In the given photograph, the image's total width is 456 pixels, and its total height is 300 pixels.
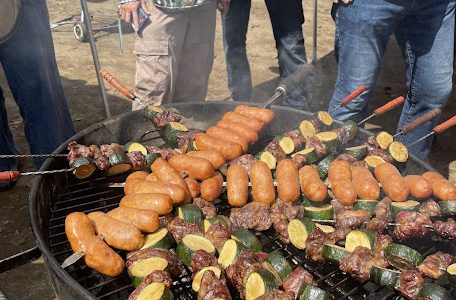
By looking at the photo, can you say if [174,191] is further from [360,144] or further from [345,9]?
[345,9]

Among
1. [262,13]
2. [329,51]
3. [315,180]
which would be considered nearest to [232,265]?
[315,180]

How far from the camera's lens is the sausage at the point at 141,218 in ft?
8.19

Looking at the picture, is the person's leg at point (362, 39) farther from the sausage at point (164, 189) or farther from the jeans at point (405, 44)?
the sausage at point (164, 189)

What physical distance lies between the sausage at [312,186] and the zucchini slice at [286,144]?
1.29ft

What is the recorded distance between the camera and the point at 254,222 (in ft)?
8.90

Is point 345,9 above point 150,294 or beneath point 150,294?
above

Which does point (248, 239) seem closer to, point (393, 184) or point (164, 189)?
point (164, 189)

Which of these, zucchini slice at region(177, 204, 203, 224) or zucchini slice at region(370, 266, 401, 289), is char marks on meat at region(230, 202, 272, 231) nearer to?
zucchini slice at region(177, 204, 203, 224)

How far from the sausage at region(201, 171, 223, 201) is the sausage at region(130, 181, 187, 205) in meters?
0.17

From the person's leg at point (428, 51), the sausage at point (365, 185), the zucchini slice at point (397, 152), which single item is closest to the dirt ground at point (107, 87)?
the person's leg at point (428, 51)

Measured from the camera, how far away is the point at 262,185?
2.90 m

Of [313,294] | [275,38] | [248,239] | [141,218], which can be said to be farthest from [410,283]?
[275,38]

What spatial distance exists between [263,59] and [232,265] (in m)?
7.00

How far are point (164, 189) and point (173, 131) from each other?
0.89 metres
